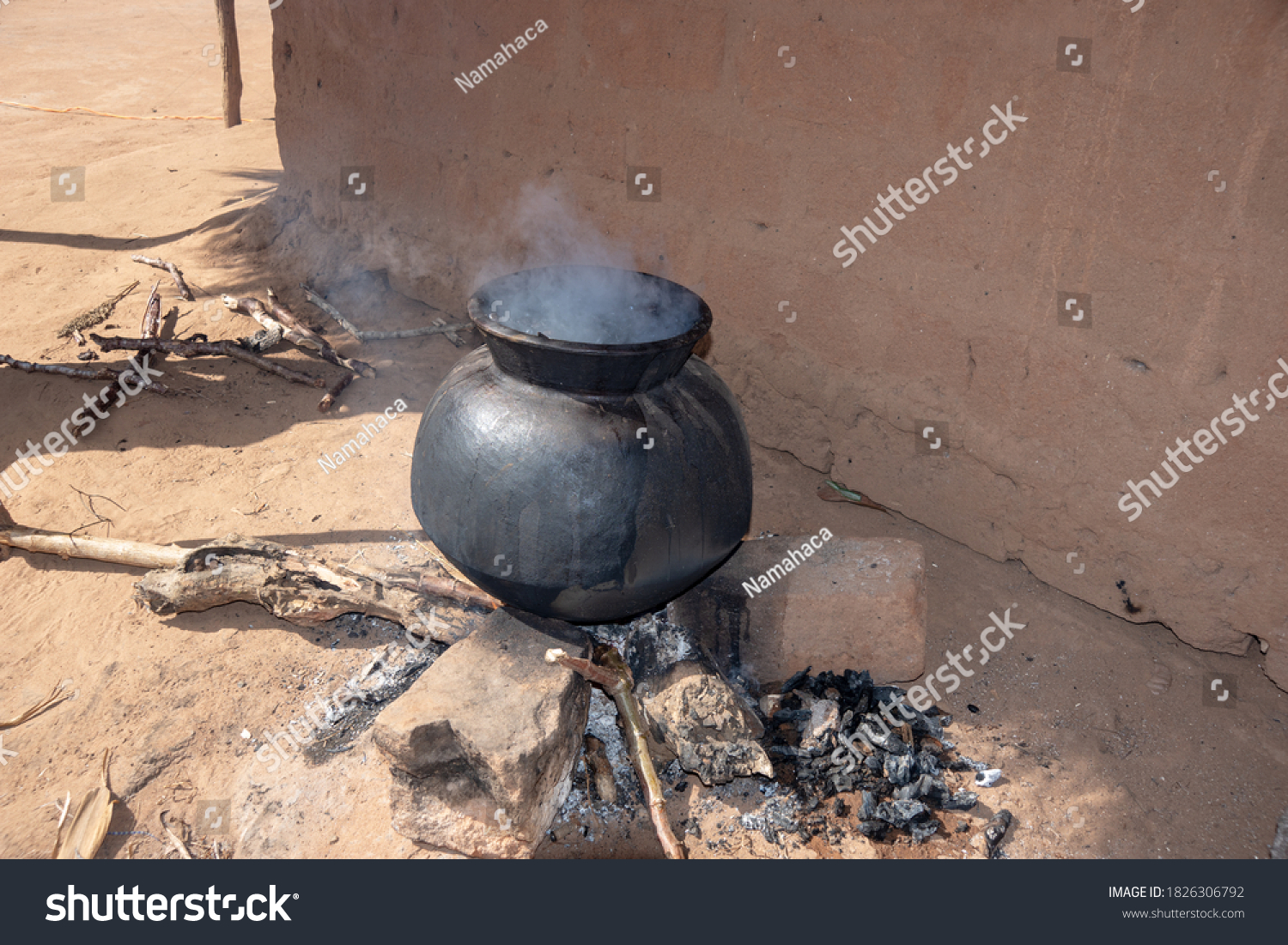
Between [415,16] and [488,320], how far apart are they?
12.5 ft

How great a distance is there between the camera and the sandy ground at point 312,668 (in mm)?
2971

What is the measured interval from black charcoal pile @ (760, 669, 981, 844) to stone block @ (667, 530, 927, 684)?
89 millimetres

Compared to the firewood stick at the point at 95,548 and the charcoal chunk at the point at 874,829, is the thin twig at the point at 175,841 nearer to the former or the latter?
the firewood stick at the point at 95,548

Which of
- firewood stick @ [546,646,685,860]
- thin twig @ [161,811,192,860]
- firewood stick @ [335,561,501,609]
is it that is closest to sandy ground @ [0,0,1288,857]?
thin twig @ [161,811,192,860]

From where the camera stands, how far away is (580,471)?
2.77 metres

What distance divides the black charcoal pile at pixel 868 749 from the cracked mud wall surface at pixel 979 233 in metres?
1.21

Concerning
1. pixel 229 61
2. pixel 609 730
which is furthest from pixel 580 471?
pixel 229 61

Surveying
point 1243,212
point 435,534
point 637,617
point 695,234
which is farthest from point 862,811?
point 695,234

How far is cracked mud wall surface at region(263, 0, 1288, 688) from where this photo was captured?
3117 mm

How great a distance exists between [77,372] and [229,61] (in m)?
6.16

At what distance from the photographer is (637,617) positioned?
347 centimetres

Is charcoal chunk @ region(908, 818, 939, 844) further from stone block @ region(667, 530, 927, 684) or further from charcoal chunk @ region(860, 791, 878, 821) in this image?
stone block @ region(667, 530, 927, 684)

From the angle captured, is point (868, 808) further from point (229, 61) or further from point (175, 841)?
point (229, 61)

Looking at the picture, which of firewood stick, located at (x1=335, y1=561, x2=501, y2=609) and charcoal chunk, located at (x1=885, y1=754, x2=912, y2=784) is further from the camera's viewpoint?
firewood stick, located at (x1=335, y1=561, x2=501, y2=609)
